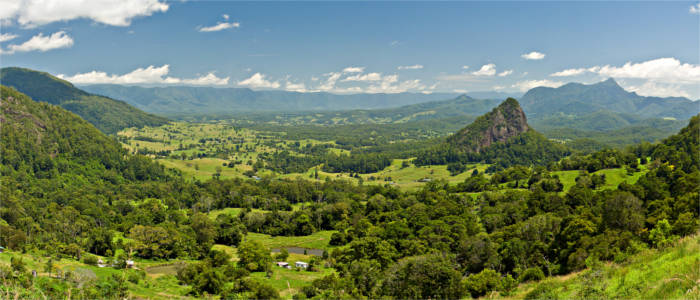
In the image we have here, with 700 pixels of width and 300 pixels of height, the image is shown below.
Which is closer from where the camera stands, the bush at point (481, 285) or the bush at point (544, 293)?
the bush at point (544, 293)

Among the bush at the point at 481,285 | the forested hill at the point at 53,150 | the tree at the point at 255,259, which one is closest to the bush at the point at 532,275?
the bush at the point at 481,285

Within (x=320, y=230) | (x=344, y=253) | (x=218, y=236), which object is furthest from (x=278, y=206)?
(x=344, y=253)

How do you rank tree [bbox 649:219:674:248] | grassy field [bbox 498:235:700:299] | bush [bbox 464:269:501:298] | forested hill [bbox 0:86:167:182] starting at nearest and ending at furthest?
1. grassy field [bbox 498:235:700:299]
2. tree [bbox 649:219:674:248]
3. bush [bbox 464:269:501:298]
4. forested hill [bbox 0:86:167:182]

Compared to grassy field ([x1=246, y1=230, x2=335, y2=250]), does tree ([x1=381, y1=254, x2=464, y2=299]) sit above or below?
above

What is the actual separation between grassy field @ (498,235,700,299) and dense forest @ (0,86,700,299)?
1.71 feet

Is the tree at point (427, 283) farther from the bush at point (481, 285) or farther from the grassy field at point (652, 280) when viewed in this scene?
the grassy field at point (652, 280)

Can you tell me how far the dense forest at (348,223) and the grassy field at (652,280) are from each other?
0.52m

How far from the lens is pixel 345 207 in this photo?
11381cm

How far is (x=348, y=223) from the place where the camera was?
109 meters

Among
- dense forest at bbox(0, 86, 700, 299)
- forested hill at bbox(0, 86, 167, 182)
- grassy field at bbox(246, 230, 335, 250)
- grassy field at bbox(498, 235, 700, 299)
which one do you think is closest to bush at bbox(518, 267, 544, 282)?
dense forest at bbox(0, 86, 700, 299)

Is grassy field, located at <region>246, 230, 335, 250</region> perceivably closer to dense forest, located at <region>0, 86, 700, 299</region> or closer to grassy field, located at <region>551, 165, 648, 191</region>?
dense forest, located at <region>0, 86, 700, 299</region>

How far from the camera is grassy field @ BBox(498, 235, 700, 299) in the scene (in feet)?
50.9

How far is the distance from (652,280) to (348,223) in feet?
306

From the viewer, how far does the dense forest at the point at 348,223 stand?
138ft
